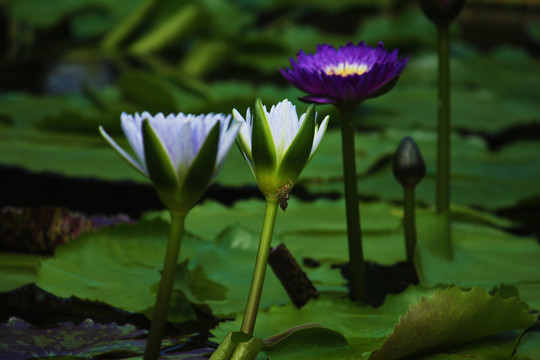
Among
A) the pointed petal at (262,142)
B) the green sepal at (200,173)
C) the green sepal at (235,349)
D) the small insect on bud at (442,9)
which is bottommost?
the green sepal at (235,349)

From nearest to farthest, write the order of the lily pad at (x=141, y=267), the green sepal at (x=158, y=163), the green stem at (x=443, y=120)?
1. the green sepal at (x=158, y=163)
2. the lily pad at (x=141, y=267)
3. the green stem at (x=443, y=120)

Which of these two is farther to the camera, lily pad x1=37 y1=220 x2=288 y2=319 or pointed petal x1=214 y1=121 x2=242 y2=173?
lily pad x1=37 y1=220 x2=288 y2=319

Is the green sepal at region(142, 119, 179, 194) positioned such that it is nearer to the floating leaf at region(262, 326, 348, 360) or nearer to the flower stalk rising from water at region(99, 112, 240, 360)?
the flower stalk rising from water at region(99, 112, 240, 360)

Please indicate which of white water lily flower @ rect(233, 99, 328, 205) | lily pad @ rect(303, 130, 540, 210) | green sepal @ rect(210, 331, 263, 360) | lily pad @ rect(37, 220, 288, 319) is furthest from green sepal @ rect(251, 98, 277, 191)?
lily pad @ rect(303, 130, 540, 210)

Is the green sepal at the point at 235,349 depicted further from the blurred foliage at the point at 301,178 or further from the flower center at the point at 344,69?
the flower center at the point at 344,69

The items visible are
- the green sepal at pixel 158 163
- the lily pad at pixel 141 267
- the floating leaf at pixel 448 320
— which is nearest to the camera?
the green sepal at pixel 158 163

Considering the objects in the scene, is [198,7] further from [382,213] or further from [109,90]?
[382,213]

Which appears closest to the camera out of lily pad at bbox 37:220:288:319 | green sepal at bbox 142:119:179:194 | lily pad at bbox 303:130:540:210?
green sepal at bbox 142:119:179:194

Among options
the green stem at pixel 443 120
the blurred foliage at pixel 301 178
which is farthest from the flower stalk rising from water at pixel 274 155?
the green stem at pixel 443 120
